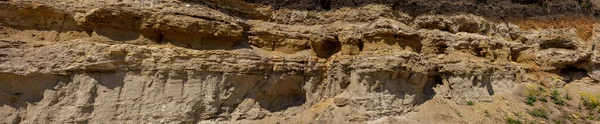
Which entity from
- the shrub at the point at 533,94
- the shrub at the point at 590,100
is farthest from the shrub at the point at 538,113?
the shrub at the point at 590,100

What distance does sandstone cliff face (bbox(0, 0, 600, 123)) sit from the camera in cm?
725

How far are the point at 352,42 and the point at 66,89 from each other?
21.9 ft

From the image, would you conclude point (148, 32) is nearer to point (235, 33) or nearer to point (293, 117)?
point (235, 33)

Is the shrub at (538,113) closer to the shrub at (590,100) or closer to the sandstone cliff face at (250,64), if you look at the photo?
the sandstone cliff face at (250,64)

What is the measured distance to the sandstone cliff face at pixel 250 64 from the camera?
7.25 metres

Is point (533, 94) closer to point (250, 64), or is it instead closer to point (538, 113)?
point (538, 113)

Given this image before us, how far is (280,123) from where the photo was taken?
872 cm

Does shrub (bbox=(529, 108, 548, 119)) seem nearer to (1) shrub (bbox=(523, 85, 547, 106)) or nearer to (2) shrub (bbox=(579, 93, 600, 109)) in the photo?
(1) shrub (bbox=(523, 85, 547, 106))

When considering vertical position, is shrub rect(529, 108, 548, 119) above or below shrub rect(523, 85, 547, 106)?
below

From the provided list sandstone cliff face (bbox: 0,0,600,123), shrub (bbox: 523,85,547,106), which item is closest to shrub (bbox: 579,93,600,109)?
sandstone cliff face (bbox: 0,0,600,123)

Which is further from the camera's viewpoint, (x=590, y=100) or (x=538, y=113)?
(x=590, y=100)

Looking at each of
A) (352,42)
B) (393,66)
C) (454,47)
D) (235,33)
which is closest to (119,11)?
(235,33)

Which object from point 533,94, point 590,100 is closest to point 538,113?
point 533,94

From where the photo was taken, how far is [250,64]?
336 inches
